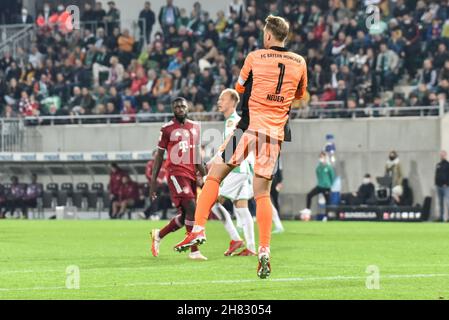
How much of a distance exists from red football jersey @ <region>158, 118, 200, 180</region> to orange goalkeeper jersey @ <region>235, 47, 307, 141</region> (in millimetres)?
4276

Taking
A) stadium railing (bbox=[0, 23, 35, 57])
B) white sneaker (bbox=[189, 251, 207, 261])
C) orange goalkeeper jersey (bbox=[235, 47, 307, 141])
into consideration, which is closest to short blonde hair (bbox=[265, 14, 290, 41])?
orange goalkeeper jersey (bbox=[235, 47, 307, 141])

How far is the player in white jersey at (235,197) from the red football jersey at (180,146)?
20.0 inches

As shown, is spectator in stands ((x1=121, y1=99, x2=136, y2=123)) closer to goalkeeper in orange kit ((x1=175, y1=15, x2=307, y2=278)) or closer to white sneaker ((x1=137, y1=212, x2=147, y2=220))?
white sneaker ((x1=137, y1=212, x2=147, y2=220))

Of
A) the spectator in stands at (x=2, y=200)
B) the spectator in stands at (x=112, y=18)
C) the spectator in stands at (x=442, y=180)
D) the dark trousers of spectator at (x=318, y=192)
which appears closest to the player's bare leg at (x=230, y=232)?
the spectator in stands at (x=442, y=180)

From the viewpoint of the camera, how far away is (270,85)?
1123 centimetres

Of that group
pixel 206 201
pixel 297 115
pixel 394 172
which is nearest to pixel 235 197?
pixel 206 201

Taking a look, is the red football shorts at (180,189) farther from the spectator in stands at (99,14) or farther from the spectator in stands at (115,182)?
the spectator in stands at (99,14)

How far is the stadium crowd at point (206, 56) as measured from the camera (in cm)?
3284

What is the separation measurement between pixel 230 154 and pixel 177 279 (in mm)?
1385

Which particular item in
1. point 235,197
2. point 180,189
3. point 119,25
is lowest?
point 235,197

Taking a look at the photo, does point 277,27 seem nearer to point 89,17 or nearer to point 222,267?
point 222,267

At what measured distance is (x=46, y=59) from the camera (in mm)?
40312

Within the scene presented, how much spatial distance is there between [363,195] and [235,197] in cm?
1647
